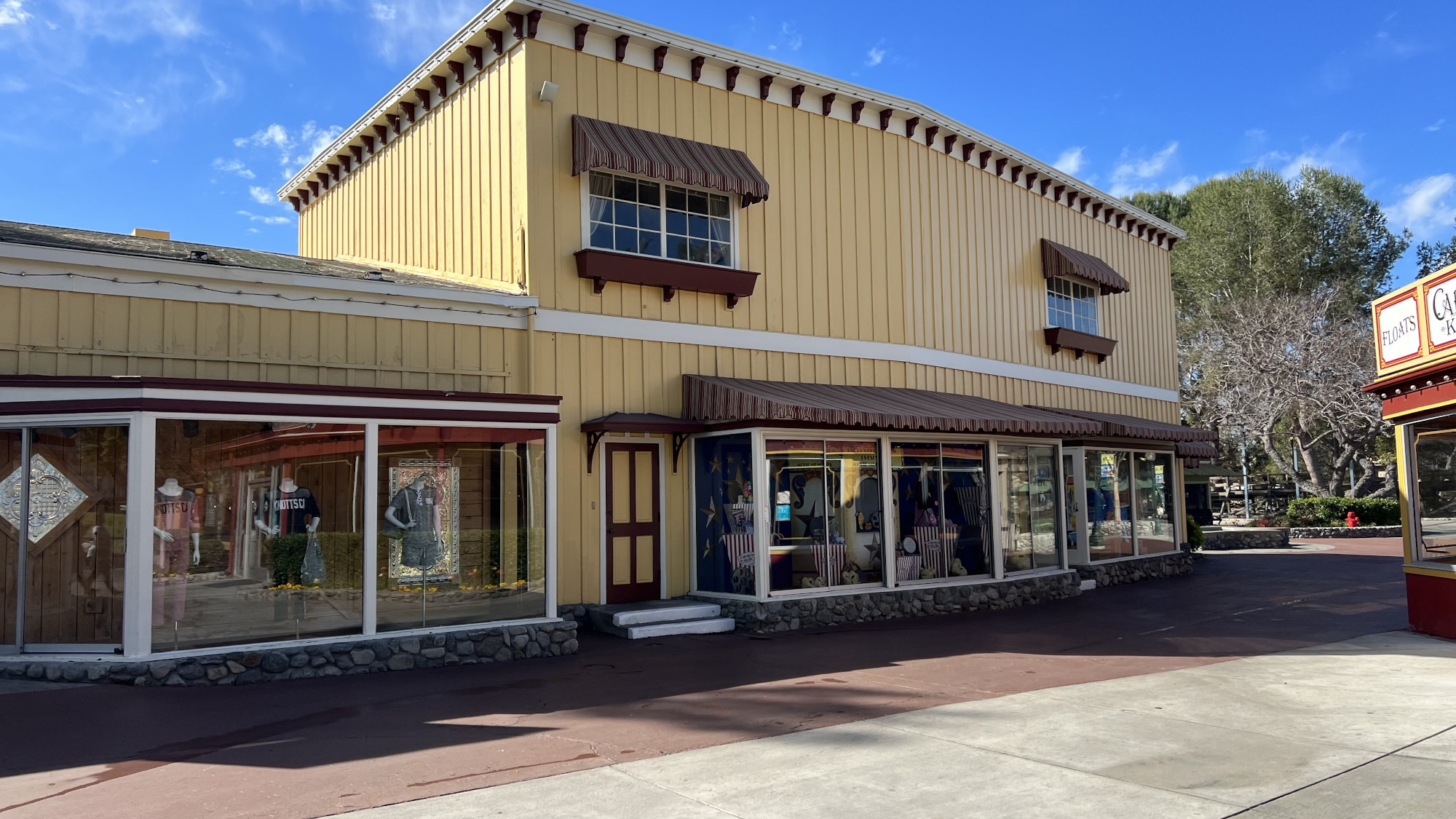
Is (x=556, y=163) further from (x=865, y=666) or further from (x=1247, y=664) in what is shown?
(x=1247, y=664)

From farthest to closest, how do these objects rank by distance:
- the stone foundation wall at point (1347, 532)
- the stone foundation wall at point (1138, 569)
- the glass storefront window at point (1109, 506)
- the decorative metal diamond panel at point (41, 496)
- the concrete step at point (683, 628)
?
the stone foundation wall at point (1347, 532), the glass storefront window at point (1109, 506), the stone foundation wall at point (1138, 569), the concrete step at point (683, 628), the decorative metal diamond panel at point (41, 496)

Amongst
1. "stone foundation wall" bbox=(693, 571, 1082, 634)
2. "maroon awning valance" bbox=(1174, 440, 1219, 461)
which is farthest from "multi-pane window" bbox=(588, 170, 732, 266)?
"maroon awning valance" bbox=(1174, 440, 1219, 461)

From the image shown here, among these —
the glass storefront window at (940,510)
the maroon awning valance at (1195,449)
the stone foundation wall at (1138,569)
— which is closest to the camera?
the glass storefront window at (940,510)

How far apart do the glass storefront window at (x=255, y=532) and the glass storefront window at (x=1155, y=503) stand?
50.4ft

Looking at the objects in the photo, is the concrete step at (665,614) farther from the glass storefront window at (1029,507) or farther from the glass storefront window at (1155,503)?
the glass storefront window at (1155,503)

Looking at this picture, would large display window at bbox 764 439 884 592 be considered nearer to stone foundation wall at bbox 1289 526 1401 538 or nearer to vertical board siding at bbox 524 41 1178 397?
vertical board siding at bbox 524 41 1178 397

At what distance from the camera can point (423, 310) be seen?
11531 millimetres

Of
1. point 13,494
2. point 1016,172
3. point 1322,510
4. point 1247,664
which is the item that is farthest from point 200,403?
point 1322,510

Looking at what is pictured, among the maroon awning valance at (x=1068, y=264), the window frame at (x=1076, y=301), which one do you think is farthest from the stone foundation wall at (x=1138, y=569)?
the maroon awning valance at (x=1068, y=264)

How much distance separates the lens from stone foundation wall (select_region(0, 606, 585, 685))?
848cm

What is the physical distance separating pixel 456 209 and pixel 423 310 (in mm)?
3007

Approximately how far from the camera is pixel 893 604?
44.9 feet

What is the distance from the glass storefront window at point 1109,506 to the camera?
18266mm

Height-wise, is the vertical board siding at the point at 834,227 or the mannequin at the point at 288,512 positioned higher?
the vertical board siding at the point at 834,227
